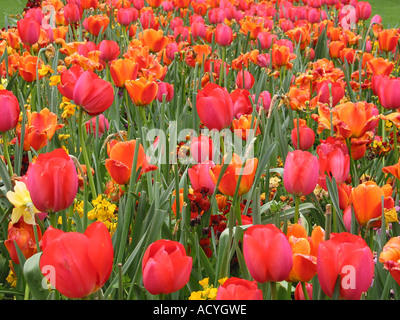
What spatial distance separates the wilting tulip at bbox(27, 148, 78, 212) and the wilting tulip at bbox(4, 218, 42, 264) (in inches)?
3.2

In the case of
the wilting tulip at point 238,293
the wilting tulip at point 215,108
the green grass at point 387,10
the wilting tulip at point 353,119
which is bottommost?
the green grass at point 387,10

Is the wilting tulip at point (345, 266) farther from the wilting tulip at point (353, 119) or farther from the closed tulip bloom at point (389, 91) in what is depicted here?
the closed tulip bloom at point (389, 91)

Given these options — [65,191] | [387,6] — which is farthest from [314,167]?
[387,6]

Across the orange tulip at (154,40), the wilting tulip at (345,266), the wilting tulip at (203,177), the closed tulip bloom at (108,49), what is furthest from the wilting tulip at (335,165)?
the orange tulip at (154,40)

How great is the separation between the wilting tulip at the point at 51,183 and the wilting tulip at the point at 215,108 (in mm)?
601

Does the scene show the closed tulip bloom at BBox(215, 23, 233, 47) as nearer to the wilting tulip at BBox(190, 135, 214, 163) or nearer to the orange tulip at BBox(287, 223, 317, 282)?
the wilting tulip at BBox(190, 135, 214, 163)

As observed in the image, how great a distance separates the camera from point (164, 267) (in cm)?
88

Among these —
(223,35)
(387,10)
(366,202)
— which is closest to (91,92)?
(366,202)

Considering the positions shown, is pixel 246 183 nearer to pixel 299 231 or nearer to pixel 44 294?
pixel 299 231

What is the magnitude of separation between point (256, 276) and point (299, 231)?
198mm

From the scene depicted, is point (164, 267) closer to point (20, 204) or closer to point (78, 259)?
point (78, 259)

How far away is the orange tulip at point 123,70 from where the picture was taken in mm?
2105

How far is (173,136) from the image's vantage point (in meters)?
1.78
